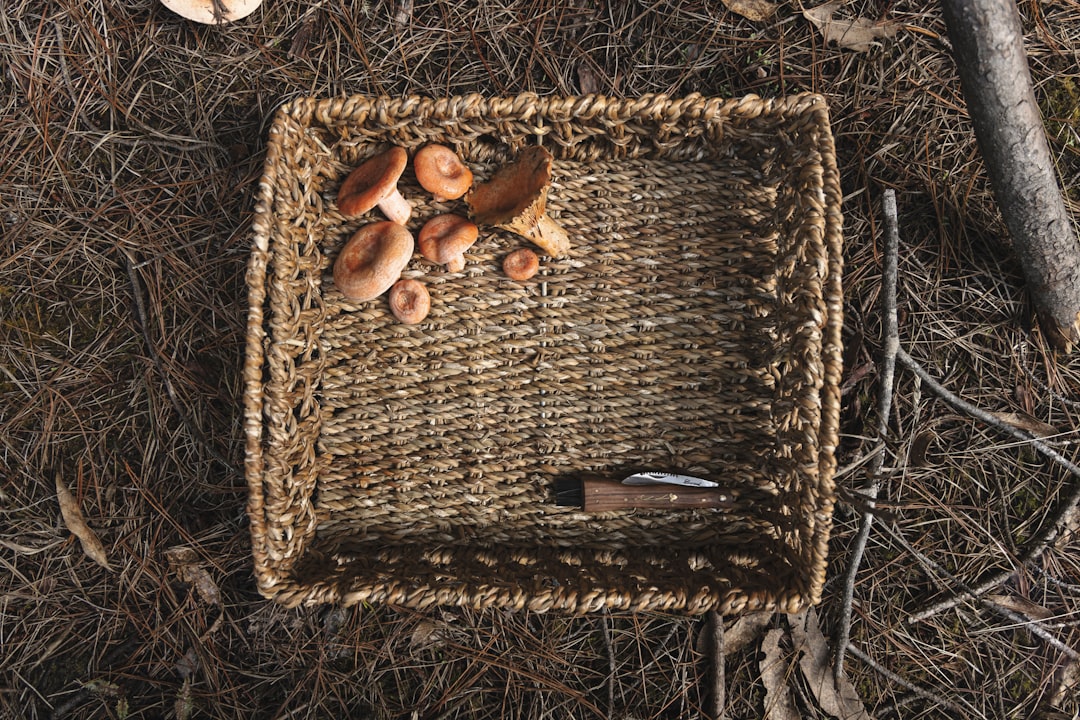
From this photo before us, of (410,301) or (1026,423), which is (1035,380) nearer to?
(1026,423)

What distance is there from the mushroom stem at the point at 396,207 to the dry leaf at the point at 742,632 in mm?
2003

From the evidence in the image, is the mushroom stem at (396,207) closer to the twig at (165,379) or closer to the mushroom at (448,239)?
the mushroom at (448,239)

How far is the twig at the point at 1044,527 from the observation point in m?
2.32

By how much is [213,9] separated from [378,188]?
3.35 ft

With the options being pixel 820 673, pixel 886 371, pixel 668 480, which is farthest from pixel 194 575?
pixel 886 371

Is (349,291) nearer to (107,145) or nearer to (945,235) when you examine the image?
(107,145)

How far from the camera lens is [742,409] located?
2.30 m

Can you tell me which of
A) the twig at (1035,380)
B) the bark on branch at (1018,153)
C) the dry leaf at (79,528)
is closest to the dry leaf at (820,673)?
the twig at (1035,380)

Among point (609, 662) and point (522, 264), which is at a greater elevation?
point (522, 264)

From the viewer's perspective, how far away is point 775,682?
2.33 m

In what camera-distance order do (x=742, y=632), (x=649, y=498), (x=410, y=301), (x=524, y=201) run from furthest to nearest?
1. (x=742, y=632)
2. (x=410, y=301)
3. (x=649, y=498)
4. (x=524, y=201)

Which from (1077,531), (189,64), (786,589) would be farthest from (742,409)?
(189,64)

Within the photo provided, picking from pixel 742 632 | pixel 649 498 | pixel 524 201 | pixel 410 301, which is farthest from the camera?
pixel 742 632

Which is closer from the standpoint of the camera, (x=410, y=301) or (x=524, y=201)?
(x=524, y=201)
